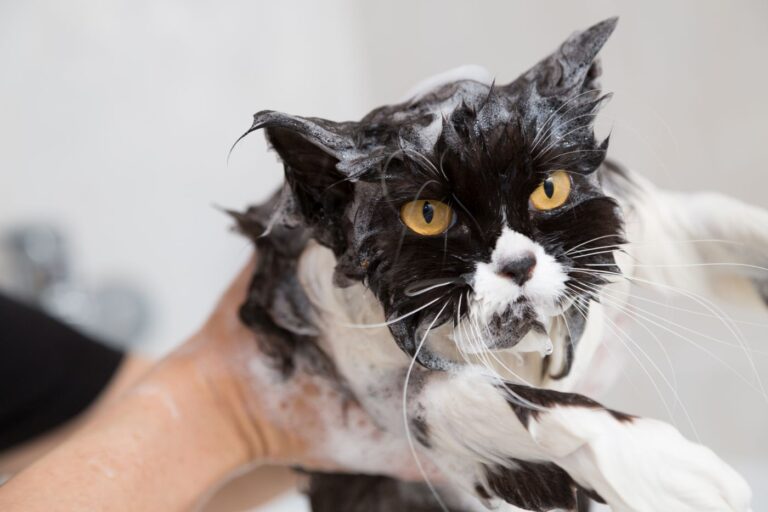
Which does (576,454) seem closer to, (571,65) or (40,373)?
(571,65)

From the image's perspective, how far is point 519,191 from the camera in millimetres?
376

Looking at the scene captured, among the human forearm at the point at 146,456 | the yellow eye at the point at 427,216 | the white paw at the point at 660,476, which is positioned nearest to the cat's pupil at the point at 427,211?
the yellow eye at the point at 427,216

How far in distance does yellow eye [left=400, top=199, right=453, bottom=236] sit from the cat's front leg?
86mm

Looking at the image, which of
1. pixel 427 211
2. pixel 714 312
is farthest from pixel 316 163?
pixel 714 312

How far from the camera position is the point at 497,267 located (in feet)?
1.23

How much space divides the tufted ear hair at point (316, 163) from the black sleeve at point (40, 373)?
0.58 m

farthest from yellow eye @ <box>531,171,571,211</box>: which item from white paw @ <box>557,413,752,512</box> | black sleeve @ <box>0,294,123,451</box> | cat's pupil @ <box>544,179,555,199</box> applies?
black sleeve @ <box>0,294,123,451</box>

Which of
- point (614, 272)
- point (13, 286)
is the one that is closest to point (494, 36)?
point (614, 272)

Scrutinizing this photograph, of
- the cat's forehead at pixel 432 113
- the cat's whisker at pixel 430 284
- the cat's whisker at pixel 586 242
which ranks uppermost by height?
the cat's forehead at pixel 432 113

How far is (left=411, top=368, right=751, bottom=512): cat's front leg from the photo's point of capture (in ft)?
1.13

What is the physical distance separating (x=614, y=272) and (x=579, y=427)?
0.30ft

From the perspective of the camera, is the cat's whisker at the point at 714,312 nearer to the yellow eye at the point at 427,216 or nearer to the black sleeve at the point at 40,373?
the yellow eye at the point at 427,216

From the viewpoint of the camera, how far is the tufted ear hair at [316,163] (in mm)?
375

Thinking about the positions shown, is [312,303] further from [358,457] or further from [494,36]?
[494,36]
